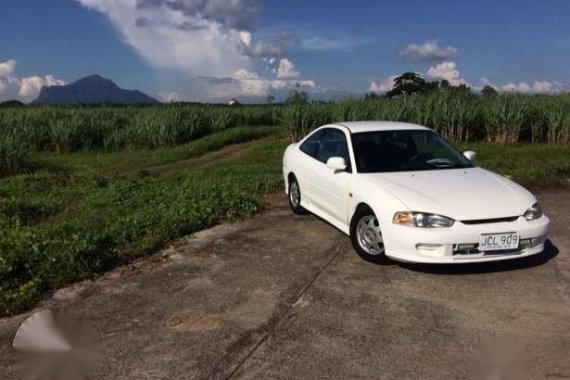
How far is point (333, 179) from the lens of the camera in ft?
21.4

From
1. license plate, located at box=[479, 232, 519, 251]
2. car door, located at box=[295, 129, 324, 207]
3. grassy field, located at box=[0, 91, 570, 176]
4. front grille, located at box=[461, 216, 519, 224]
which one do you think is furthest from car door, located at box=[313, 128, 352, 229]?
grassy field, located at box=[0, 91, 570, 176]

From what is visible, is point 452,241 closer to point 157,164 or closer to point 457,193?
point 457,193

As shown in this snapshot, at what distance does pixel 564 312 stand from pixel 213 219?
4.51 m

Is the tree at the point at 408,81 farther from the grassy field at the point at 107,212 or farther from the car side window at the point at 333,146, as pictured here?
the car side window at the point at 333,146

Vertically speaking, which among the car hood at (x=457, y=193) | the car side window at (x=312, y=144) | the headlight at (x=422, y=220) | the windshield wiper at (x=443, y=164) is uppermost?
the car side window at (x=312, y=144)

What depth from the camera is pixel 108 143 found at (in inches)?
930

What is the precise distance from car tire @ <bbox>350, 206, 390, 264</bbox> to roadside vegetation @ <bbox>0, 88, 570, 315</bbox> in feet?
7.57

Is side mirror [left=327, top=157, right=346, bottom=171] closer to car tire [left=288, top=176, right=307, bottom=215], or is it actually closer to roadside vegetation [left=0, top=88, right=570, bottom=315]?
car tire [left=288, top=176, right=307, bottom=215]

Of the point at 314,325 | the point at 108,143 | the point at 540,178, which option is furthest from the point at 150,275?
the point at 108,143

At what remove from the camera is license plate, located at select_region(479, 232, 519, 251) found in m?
5.00

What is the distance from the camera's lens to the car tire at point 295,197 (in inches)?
307

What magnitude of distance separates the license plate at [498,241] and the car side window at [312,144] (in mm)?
2892

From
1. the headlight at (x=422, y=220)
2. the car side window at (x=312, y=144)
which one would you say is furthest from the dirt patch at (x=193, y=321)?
the car side window at (x=312, y=144)

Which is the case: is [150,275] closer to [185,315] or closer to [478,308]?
[185,315]
